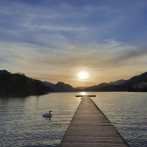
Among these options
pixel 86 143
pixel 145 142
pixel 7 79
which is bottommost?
pixel 145 142

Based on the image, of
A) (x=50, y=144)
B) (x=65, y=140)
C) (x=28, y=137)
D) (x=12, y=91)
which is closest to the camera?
(x=65, y=140)

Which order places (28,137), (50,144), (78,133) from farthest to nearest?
(28,137) → (50,144) → (78,133)

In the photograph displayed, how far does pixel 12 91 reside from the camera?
490ft

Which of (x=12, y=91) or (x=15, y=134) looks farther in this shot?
(x=12, y=91)

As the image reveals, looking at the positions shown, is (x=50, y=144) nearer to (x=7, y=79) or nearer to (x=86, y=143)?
(x=86, y=143)

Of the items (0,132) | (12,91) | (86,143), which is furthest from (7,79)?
(86,143)

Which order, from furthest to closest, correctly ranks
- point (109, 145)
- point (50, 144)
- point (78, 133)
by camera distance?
point (50, 144), point (78, 133), point (109, 145)

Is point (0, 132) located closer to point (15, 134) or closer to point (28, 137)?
point (15, 134)

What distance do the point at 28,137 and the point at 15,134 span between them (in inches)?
74.6

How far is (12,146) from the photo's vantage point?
14.9 meters

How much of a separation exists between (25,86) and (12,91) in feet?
39.6

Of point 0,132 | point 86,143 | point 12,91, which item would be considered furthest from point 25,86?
point 86,143

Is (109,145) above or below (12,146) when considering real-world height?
above

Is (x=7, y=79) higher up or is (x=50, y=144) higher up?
(x=7, y=79)
